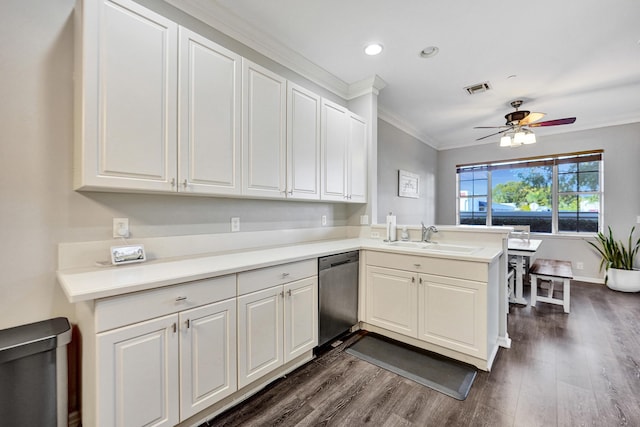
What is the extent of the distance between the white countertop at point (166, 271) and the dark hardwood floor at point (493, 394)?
0.87 meters

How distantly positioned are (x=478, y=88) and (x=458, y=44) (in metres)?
1.12

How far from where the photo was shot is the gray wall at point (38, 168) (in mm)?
1341

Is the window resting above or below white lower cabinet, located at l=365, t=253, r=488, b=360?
above

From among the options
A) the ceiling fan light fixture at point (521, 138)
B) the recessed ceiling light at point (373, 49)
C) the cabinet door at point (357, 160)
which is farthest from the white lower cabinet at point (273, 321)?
the ceiling fan light fixture at point (521, 138)

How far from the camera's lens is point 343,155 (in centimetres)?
293

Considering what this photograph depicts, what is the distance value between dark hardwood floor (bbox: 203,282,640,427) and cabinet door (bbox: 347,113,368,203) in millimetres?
1619

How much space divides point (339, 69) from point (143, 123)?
2.20 m

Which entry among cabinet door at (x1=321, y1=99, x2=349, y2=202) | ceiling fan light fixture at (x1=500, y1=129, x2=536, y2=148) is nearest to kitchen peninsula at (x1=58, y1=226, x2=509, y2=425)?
cabinet door at (x1=321, y1=99, x2=349, y2=202)

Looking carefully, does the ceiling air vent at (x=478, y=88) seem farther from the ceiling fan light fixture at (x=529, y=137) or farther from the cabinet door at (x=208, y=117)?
the cabinet door at (x=208, y=117)

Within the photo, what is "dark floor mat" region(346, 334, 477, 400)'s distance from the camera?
1.90 m

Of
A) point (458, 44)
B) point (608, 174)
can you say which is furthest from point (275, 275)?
point (608, 174)

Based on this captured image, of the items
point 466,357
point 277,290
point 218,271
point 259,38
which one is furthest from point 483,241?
point 259,38

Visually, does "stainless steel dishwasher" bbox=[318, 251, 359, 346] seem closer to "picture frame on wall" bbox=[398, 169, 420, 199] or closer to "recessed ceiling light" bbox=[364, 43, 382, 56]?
"recessed ceiling light" bbox=[364, 43, 382, 56]

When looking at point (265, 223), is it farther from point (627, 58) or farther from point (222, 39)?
point (627, 58)
